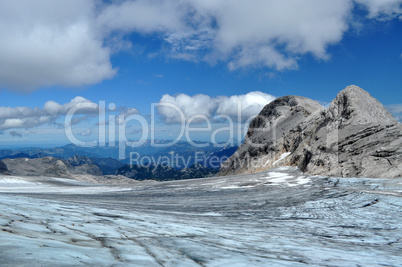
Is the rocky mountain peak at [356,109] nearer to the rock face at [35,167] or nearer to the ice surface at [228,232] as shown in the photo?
the ice surface at [228,232]

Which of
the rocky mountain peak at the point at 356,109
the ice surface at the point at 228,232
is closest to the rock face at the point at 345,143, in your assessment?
the rocky mountain peak at the point at 356,109

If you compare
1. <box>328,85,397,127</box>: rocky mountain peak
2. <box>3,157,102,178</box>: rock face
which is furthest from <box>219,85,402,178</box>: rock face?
<box>3,157,102,178</box>: rock face

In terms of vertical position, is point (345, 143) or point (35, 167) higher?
point (345, 143)

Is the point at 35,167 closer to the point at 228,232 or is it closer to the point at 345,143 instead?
the point at 345,143

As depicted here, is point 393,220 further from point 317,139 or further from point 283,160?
point 283,160

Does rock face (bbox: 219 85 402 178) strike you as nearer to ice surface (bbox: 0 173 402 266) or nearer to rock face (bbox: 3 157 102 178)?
ice surface (bbox: 0 173 402 266)

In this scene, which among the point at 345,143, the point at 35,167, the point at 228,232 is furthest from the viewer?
the point at 35,167

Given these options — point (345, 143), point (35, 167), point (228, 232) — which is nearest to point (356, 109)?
point (345, 143)
